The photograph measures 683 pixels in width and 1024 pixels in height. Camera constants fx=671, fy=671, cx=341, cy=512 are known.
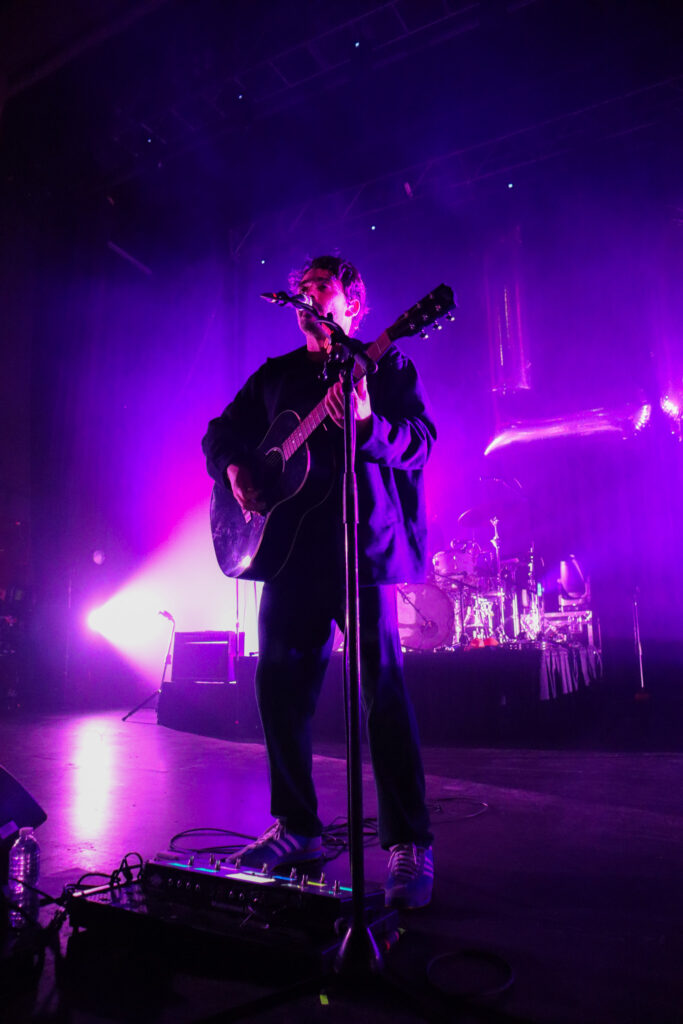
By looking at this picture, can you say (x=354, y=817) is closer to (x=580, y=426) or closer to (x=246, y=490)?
(x=246, y=490)

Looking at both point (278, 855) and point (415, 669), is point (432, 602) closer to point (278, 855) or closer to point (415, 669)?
point (415, 669)

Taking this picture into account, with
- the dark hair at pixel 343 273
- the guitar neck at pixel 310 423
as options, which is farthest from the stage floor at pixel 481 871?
the dark hair at pixel 343 273

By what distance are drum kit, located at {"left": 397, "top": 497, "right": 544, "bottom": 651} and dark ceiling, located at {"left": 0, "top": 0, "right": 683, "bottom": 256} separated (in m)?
4.56

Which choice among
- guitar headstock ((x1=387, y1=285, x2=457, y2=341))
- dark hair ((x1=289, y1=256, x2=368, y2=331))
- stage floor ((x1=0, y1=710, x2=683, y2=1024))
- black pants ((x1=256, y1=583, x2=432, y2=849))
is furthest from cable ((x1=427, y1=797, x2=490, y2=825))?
dark hair ((x1=289, y1=256, x2=368, y2=331))

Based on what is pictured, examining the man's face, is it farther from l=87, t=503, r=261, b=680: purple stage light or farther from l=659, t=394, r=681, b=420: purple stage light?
l=87, t=503, r=261, b=680: purple stage light

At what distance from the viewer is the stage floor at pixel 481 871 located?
1220 mm

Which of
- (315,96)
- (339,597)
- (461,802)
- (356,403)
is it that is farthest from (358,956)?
(315,96)

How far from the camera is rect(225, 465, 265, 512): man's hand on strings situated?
2146 mm

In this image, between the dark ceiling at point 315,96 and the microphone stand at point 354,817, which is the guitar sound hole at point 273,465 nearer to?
the microphone stand at point 354,817

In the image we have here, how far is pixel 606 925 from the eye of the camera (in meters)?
1.54

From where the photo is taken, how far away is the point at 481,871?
1964mm

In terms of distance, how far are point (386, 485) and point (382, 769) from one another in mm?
824

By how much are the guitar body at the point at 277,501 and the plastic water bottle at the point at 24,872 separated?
0.93m

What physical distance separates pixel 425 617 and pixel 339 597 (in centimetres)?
511
